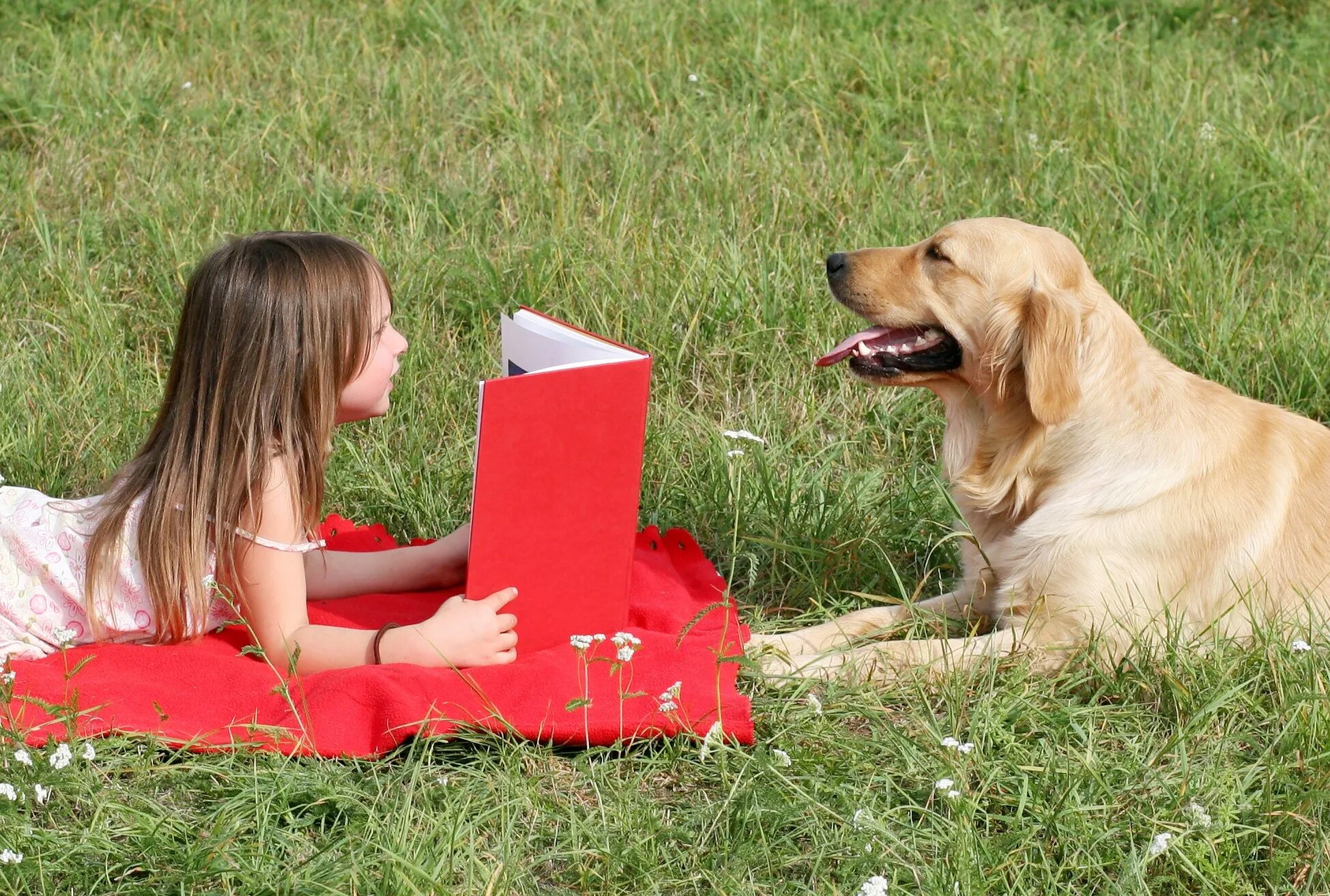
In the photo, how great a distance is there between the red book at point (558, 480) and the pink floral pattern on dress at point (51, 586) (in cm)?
75

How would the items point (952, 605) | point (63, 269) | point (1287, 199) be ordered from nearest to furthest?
point (952, 605), point (63, 269), point (1287, 199)

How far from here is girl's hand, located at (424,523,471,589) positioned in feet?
10.1

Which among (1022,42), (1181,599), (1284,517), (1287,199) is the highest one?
(1022,42)

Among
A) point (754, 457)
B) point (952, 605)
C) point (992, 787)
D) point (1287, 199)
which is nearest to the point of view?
point (992, 787)

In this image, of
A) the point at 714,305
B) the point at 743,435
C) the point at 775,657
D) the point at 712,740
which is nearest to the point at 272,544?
the point at 712,740

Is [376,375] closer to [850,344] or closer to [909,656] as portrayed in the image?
[850,344]

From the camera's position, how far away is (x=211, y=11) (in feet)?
20.3

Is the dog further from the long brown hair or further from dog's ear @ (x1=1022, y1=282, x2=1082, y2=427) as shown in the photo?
the long brown hair

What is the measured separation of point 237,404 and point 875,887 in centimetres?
158

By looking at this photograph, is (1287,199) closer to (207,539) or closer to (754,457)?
(754,457)

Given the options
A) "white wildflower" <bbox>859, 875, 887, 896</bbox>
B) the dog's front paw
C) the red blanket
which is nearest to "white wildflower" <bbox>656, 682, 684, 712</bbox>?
the red blanket

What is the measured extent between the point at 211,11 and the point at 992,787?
5.50 meters

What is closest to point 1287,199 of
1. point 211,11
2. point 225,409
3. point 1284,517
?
point 1284,517

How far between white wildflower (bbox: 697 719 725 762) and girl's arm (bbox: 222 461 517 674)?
0.48m
